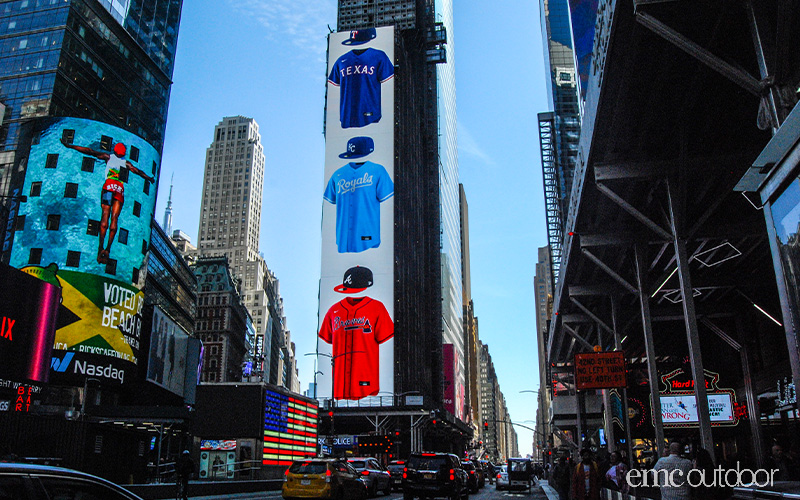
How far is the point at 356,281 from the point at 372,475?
53.0 meters

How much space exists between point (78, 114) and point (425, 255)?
65.6 meters

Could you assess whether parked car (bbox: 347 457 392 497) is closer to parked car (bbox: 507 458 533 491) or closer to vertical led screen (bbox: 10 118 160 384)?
parked car (bbox: 507 458 533 491)

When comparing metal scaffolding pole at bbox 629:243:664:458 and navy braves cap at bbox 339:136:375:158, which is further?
navy braves cap at bbox 339:136:375:158

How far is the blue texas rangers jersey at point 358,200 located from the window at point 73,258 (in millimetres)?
36376

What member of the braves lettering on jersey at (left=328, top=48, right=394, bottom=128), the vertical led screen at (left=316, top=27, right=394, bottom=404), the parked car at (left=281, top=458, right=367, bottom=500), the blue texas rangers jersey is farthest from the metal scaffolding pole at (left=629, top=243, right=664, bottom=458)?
the braves lettering on jersey at (left=328, top=48, right=394, bottom=128)

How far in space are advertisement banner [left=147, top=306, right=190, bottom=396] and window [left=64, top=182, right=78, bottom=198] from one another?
11.2 m

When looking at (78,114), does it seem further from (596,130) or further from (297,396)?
(596,130)

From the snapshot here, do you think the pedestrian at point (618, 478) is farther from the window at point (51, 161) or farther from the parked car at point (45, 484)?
the window at point (51, 161)

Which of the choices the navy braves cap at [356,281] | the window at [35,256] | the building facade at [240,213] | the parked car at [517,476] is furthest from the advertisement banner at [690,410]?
the building facade at [240,213]

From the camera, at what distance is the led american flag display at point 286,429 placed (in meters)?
44.3

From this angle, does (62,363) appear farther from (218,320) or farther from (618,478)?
(218,320)

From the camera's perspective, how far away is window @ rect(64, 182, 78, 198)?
5044 cm

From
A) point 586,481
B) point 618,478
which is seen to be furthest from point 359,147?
point 586,481

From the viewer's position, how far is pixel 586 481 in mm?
14984
